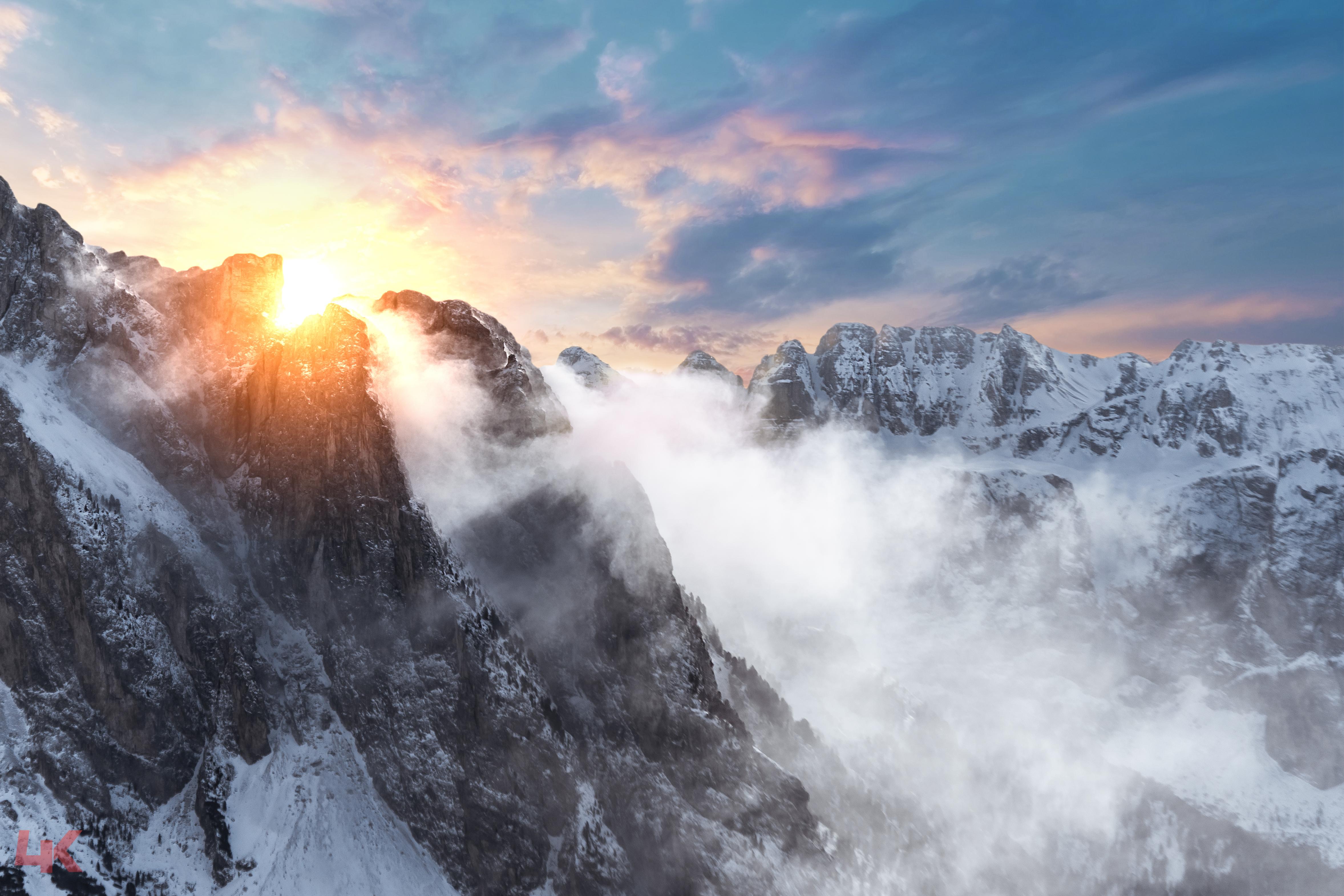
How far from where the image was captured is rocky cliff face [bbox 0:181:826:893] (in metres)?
69.8

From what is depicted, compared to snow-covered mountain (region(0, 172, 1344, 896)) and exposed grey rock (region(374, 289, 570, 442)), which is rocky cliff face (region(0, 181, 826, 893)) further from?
exposed grey rock (region(374, 289, 570, 442))

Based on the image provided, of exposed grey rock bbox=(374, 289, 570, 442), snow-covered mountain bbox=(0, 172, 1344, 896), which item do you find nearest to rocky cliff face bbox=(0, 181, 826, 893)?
snow-covered mountain bbox=(0, 172, 1344, 896)

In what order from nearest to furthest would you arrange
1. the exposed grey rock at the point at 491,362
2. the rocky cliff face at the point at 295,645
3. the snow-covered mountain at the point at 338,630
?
the rocky cliff face at the point at 295,645 < the snow-covered mountain at the point at 338,630 < the exposed grey rock at the point at 491,362

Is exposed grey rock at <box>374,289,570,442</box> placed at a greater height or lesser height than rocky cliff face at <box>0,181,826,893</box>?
greater

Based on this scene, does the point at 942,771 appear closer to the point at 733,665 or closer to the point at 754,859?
the point at 733,665

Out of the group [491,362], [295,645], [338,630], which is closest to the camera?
[338,630]

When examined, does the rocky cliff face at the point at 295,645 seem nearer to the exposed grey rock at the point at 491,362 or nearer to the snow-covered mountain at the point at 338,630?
the snow-covered mountain at the point at 338,630

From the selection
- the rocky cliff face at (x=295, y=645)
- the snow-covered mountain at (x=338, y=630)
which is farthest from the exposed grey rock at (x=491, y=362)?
the rocky cliff face at (x=295, y=645)

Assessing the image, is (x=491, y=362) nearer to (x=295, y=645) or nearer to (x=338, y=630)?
(x=338, y=630)

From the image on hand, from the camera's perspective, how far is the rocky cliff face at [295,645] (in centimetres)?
6981

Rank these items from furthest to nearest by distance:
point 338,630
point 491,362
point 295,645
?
point 491,362 → point 295,645 → point 338,630

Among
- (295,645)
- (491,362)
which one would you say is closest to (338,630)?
(295,645)

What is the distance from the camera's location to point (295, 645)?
84.1 m

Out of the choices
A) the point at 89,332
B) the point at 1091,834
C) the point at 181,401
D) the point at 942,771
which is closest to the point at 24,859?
the point at 181,401
